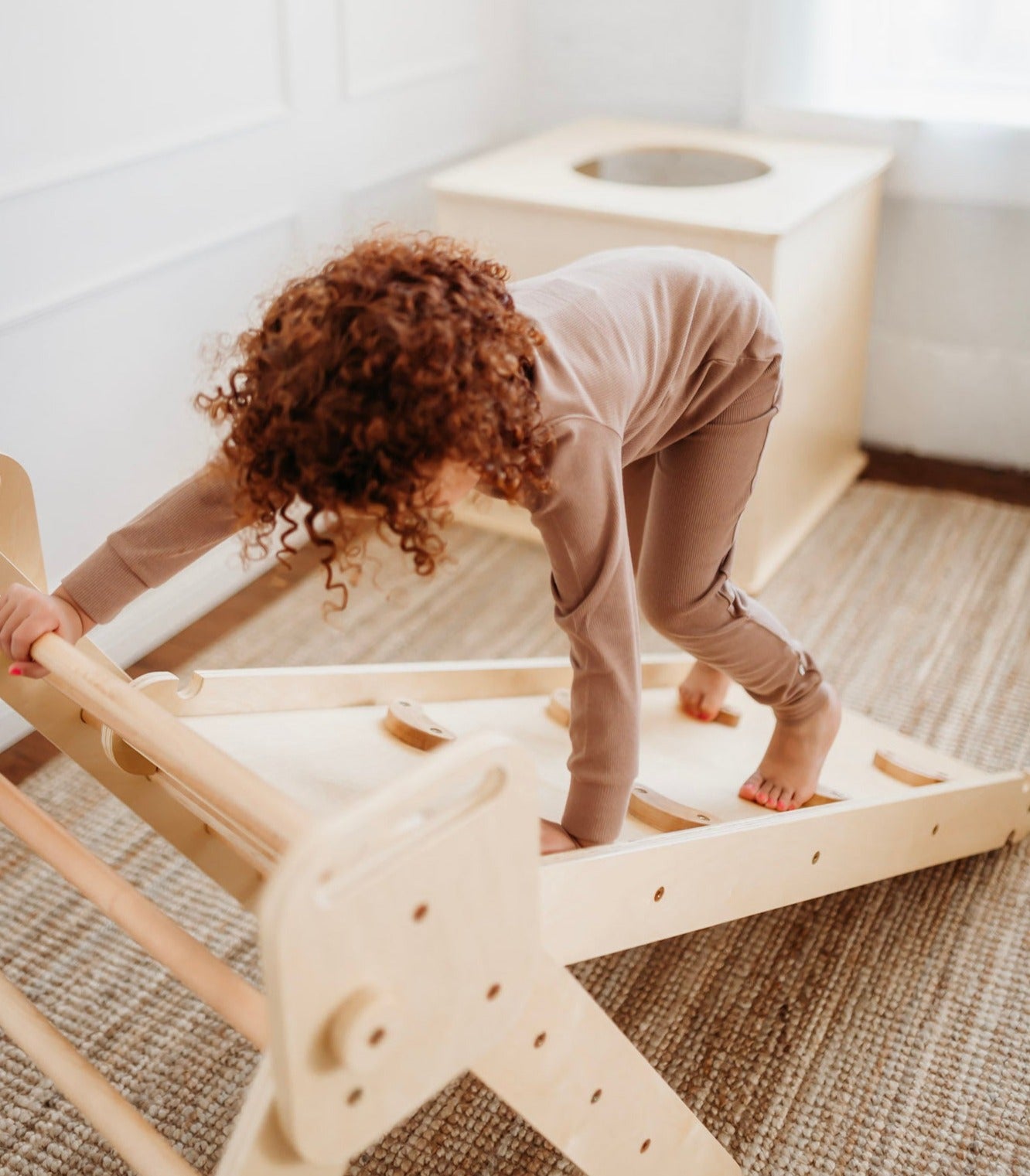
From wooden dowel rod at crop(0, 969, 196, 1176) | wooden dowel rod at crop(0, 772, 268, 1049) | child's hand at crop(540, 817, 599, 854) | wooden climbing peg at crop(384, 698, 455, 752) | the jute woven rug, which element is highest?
wooden dowel rod at crop(0, 772, 268, 1049)

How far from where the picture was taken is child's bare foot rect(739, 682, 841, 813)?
1.15 m

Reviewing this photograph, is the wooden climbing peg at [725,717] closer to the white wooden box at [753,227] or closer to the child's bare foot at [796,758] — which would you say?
the child's bare foot at [796,758]

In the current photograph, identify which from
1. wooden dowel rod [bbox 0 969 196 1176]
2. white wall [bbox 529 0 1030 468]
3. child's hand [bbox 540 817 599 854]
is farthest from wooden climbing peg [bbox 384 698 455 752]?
white wall [bbox 529 0 1030 468]

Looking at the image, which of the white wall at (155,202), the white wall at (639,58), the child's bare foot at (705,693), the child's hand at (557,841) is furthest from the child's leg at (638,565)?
the white wall at (639,58)

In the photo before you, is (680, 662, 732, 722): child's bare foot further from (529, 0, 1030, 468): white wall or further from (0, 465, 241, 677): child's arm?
(529, 0, 1030, 468): white wall

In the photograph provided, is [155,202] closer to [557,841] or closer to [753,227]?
[753,227]

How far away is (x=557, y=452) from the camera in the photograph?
825mm

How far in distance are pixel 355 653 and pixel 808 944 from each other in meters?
0.69

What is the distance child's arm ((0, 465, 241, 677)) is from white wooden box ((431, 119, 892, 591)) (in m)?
0.68

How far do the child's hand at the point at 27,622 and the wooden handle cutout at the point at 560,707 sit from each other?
1.70 ft

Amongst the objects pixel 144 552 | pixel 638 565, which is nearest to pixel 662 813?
pixel 638 565

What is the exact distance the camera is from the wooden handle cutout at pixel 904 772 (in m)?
1.22

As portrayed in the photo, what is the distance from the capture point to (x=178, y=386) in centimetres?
157

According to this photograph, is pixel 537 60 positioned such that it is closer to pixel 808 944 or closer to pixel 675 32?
pixel 675 32
